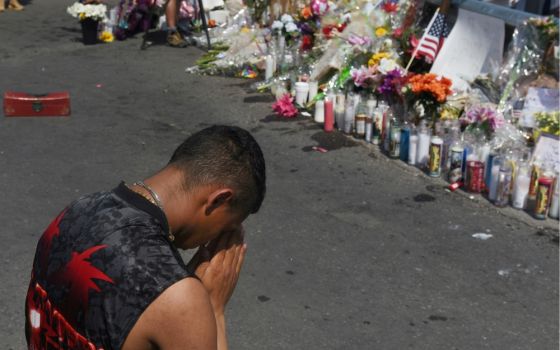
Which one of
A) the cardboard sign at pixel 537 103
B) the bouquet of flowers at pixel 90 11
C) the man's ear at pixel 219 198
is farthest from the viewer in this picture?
the bouquet of flowers at pixel 90 11

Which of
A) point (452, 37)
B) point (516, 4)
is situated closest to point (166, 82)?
point (452, 37)

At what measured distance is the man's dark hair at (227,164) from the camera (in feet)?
7.10

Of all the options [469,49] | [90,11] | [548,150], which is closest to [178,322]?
[548,150]

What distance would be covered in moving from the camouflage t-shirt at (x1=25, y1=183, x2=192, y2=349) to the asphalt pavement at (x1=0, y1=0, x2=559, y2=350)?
8.26ft

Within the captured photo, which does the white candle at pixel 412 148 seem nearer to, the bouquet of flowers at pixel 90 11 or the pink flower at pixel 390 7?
the pink flower at pixel 390 7

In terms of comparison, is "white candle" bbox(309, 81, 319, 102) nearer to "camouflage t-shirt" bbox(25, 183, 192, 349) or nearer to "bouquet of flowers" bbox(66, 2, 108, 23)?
"bouquet of flowers" bbox(66, 2, 108, 23)

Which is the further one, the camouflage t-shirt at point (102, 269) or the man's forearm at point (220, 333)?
the man's forearm at point (220, 333)

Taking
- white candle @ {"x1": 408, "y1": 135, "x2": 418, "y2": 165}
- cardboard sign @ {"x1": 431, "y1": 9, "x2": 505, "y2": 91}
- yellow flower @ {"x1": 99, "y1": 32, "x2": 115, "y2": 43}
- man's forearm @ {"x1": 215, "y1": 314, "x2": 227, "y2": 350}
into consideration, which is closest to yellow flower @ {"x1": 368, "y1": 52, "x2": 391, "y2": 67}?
cardboard sign @ {"x1": 431, "y1": 9, "x2": 505, "y2": 91}

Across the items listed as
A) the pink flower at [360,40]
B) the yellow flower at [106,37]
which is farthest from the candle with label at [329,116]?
the yellow flower at [106,37]

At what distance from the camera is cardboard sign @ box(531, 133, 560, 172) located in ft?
20.8

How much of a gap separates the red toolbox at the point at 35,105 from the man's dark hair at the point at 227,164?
653cm

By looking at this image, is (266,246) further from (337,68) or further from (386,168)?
(337,68)

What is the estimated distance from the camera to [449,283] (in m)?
5.19

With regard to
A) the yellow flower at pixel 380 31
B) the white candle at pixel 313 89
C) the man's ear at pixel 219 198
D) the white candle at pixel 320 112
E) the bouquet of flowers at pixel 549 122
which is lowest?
the white candle at pixel 320 112
